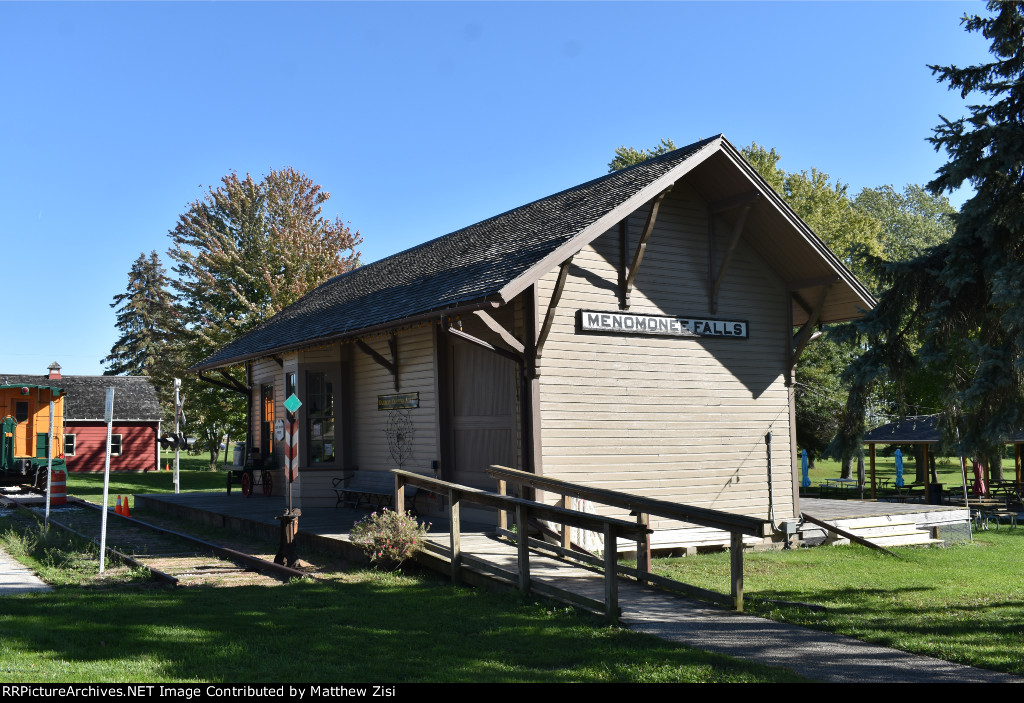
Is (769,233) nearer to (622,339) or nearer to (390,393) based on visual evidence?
(622,339)

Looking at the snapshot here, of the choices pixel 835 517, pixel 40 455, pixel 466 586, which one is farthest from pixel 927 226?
pixel 466 586

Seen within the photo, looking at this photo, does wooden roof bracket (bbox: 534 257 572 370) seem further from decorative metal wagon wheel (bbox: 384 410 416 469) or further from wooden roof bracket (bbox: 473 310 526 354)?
decorative metal wagon wheel (bbox: 384 410 416 469)

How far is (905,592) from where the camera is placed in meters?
10.6

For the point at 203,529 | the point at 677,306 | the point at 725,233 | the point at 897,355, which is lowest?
the point at 203,529

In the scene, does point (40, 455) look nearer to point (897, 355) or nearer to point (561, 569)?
point (561, 569)

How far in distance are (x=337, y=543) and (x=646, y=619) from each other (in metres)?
5.33

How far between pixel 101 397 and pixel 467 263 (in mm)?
37766

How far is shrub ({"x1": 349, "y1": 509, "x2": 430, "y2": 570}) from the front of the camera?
10.8 metres

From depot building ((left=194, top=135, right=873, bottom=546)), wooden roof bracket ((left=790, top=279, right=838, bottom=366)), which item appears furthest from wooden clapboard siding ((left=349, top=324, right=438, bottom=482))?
wooden roof bracket ((left=790, top=279, right=838, bottom=366))

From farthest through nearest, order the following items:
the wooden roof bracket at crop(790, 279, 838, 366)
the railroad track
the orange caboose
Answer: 1. the orange caboose
2. the wooden roof bracket at crop(790, 279, 838, 366)
3. the railroad track

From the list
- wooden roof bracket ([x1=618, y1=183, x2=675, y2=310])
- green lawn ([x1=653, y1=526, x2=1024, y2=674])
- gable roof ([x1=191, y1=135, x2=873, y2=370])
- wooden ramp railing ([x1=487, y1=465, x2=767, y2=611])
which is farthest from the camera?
wooden roof bracket ([x1=618, y1=183, x2=675, y2=310])

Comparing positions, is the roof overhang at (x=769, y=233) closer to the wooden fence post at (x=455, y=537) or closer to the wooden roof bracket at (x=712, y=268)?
the wooden roof bracket at (x=712, y=268)

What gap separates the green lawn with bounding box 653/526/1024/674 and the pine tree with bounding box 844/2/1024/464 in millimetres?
1781

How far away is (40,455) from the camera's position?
2608 cm
